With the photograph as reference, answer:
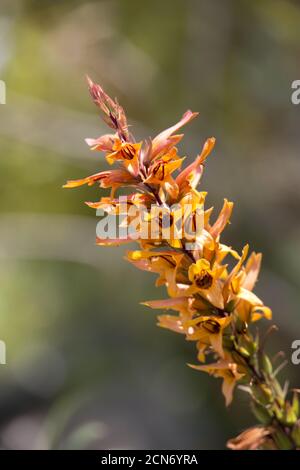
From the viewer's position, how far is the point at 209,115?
4.84 metres

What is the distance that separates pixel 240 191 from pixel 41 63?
199 centimetres

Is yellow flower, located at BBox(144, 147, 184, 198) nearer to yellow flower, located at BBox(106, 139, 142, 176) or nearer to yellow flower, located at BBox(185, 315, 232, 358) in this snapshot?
yellow flower, located at BBox(106, 139, 142, 176)

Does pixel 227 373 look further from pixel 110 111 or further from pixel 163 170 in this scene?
pixel 110 111

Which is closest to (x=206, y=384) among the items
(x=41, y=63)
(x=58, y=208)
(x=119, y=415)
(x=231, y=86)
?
(x=119, y=415)

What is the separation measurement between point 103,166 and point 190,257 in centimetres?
394

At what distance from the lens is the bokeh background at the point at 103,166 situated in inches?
171

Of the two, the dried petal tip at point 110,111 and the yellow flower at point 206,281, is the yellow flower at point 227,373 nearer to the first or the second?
the yellow flower at point 206,281

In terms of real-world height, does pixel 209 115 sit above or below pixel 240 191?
above

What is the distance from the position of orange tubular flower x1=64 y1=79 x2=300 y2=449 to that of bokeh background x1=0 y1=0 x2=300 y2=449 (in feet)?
10.4

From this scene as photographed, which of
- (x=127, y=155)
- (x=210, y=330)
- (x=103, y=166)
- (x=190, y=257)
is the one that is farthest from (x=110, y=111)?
(x=103, y=166)

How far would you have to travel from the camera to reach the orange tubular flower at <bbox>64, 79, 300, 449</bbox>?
973mm

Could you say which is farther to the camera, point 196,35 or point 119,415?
point 196,35

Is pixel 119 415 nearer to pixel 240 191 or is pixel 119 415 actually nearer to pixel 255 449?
pixel 240 191

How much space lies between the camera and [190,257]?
39.7 inches
